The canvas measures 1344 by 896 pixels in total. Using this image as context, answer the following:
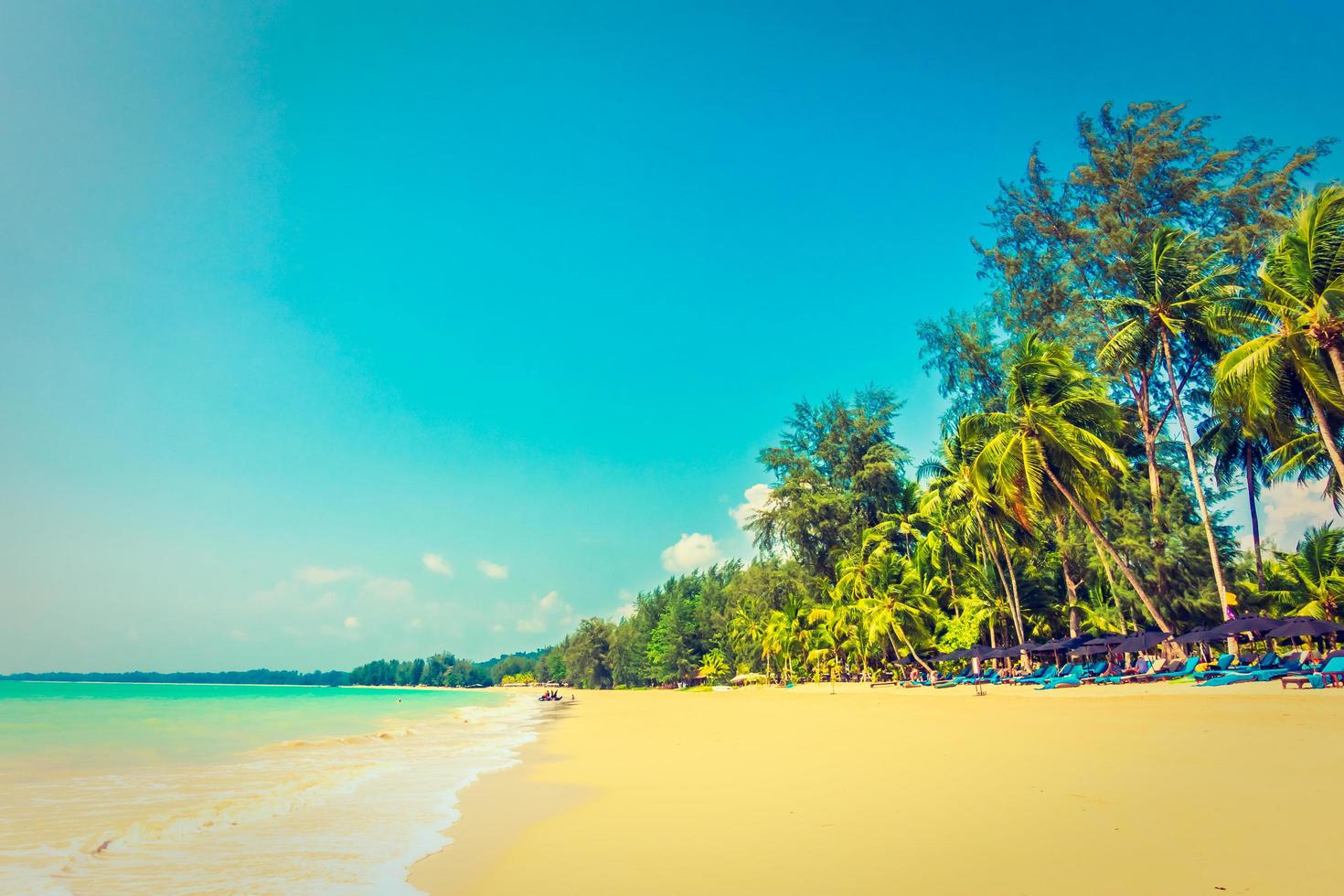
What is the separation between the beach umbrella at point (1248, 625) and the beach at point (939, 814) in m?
6.56

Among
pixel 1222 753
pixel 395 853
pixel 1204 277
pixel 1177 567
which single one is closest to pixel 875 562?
pixel 1177 567

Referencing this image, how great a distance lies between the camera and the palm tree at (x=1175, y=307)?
22578 millimetres

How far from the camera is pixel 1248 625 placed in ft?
65.3

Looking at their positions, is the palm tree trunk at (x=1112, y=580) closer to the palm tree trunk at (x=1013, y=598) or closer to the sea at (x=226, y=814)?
the palm tree trunk at (x=1013, y=598)

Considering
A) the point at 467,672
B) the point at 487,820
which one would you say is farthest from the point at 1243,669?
the point at 467,672

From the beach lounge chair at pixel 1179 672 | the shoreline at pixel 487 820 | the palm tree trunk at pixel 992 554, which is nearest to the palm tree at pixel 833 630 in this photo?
the palm tree trunk at pixel 992 554

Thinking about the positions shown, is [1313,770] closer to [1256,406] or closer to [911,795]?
[911,795]

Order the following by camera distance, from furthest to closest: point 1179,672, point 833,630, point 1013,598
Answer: point 833,630
point 1013,598
point 1179,672

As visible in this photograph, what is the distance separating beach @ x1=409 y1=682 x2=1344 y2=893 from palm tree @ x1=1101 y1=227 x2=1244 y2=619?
13.1 metres

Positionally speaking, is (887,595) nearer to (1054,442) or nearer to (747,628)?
(1054,442)

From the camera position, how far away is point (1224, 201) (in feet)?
91.4

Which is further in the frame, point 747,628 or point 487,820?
point 747,628

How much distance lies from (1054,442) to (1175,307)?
5.99m

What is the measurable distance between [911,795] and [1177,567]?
2726 centimetres
